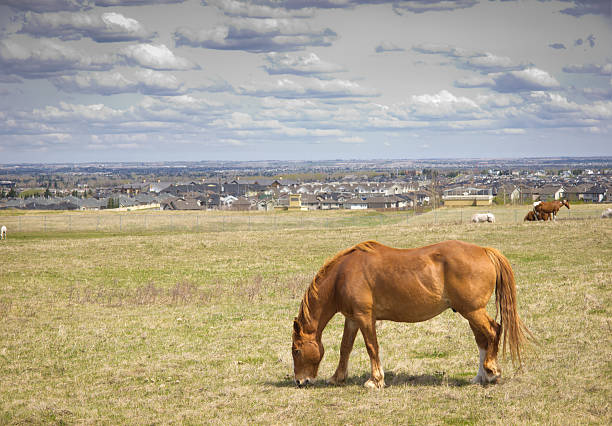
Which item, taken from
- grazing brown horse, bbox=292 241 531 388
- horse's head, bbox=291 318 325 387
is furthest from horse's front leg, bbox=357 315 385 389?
horse's head, bbox=291 318 325 387

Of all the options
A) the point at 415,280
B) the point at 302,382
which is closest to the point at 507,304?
the point at 415,280

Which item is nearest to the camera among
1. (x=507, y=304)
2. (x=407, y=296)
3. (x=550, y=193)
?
(x=507, y=304)

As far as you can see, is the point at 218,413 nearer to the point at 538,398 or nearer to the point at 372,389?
the point at 372,389

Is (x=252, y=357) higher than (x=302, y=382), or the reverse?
(x=302, y=382)

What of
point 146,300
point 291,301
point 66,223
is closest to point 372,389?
point 291,301

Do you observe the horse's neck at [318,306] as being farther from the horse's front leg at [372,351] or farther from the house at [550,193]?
the house at [550,193]

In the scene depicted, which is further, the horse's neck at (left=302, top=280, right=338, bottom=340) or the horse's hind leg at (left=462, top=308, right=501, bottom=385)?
the horse's neck at (left=302, top=280, right=338, bottom=340)

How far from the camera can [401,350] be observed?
1333 cm

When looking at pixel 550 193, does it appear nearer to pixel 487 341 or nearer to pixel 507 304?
pixel 507 304

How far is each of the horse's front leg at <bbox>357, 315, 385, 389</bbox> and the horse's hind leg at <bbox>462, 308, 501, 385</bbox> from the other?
1607 millimetres

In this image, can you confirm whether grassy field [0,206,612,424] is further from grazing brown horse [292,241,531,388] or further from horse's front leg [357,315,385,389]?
grazing brown horse [292,241,531,388]

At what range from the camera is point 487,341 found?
33.1ft

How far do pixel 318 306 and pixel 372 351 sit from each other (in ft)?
3.91

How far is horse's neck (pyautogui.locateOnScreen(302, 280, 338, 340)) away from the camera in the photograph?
10.8 meters
